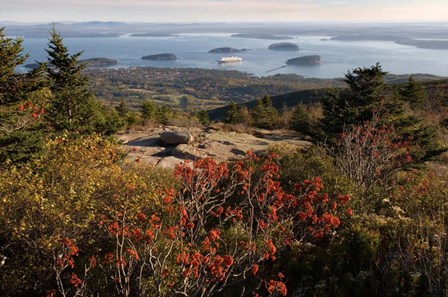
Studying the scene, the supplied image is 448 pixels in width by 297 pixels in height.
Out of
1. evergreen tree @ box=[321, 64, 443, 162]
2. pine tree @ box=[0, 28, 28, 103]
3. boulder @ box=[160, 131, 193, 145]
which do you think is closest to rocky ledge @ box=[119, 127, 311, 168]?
boulder @ box=[160, 131, 193, 145]

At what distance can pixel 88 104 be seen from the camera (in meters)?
16.5

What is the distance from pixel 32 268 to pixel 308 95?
82.6 meters

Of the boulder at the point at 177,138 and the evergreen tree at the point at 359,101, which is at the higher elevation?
the evergreen tree at the point at 359,101

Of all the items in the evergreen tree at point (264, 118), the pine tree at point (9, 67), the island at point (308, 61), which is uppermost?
the island at point (308, 61)

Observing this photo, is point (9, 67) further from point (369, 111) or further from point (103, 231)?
point (369, 111)

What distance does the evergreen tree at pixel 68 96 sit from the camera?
15.9 meters

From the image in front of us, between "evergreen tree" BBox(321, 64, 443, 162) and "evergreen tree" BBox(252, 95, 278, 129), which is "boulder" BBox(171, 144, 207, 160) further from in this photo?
"evergreen tree" BBox(252, 95, 278, 129)

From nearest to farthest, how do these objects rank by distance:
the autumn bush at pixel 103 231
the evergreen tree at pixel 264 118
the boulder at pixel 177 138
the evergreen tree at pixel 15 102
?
1. the autumn bush at pixel 103 231
2. the evergreen tree at pixel 15 102
3. the boulder at pixel 177 138
4. the evergreen tree at pixel 264 118

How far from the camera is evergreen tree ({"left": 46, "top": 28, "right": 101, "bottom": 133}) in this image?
15.9m

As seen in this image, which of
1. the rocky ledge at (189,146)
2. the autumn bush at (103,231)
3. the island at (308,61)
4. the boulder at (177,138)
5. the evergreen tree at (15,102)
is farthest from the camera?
the island at (308,61)

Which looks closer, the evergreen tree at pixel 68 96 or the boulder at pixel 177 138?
the evergreen tree at pixel 68 96

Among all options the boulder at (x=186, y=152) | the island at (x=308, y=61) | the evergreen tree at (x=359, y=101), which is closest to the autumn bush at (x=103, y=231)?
the evergreen tree at (x=359, y=101)

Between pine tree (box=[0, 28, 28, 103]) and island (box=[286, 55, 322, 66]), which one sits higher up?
island (box=[286, 55, 322, 66])

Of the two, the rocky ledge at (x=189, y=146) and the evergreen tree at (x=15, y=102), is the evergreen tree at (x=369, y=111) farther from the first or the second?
the evergreen tree at (x=15, y=102)
